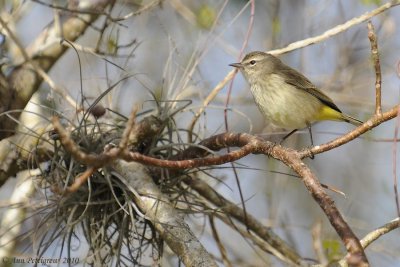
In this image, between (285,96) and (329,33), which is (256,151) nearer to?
(329,33)

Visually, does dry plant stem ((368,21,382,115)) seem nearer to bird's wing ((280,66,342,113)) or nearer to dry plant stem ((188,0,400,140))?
dry plant stem ((188,0,400,140))

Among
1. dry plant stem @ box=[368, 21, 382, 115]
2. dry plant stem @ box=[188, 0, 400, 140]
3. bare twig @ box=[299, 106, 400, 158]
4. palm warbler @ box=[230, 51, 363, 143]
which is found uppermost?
palm warbler @ box=[230, 51, 363, 143]

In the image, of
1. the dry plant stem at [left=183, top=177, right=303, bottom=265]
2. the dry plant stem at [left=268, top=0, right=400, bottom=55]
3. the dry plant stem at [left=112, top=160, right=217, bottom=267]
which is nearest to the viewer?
the dry plant stem at [left=112, top=160, right=217, bottom=267]

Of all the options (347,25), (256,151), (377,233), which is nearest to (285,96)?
(347,25)

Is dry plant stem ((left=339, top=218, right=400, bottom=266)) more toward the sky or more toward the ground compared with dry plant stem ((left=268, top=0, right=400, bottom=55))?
more toward the ground

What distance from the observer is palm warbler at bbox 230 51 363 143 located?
16.3 feet

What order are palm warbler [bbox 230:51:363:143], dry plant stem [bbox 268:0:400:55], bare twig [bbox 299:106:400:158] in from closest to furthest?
1. bare twig [bbox 299:106:400:158]
2. dry plant stem [bbox 268:0:400:55]
3. palm warbler [bbox 230:51:363:143]

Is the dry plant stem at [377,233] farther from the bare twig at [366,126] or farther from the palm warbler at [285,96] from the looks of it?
the palm warbler at [285,96]

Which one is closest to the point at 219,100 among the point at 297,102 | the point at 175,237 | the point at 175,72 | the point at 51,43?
the point at 297,102

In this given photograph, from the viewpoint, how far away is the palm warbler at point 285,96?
16.3 feet

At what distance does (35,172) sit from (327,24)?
10.7ft

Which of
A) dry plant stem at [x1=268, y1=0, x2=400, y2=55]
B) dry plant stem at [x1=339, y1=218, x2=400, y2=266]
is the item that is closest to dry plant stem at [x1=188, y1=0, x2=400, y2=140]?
dry plant stem at [x1=268, y1=0, x2=400, y2=55]

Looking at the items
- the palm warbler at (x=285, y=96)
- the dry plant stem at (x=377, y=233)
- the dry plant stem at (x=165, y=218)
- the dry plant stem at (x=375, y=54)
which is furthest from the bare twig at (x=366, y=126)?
the palm warbler at (x=285, y=96)

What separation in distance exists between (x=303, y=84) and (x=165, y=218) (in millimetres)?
2367
